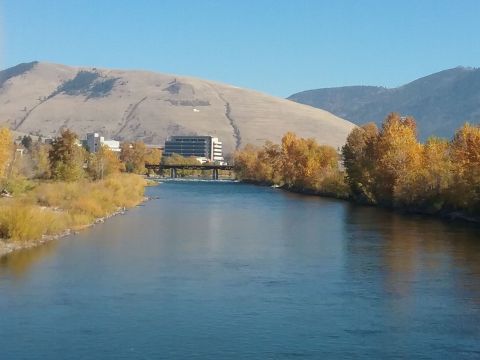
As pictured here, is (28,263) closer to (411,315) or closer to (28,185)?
(411,315)

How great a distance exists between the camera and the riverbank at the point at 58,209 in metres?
26.2

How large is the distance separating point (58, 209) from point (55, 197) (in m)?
Result: 2.68

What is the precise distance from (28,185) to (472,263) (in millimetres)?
30167

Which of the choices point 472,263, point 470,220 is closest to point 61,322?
point 472,263

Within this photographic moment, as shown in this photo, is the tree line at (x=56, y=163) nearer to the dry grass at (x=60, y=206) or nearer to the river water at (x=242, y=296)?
the dry grass at (x=60, y=206)

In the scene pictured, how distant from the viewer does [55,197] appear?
3816 cm

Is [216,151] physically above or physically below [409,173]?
above

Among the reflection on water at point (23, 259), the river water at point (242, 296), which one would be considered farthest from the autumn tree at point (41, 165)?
the reflection on water at point (23, 259)

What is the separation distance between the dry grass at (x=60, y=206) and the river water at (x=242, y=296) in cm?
118

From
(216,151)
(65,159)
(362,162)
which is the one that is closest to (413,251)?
(362,162)

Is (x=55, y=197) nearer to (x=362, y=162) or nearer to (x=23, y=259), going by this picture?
(x=23, y=259)

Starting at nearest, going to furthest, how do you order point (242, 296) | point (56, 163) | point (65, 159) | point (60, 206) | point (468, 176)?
point (242, 296) → point (60, 206) → point (468, 176) → point (65, 159) → point (56, 163)

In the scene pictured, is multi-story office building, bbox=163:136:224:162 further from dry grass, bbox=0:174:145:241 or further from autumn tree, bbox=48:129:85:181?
autumn tree, bbox=48:129:85:181

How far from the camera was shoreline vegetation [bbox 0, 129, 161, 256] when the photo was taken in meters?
26.4
